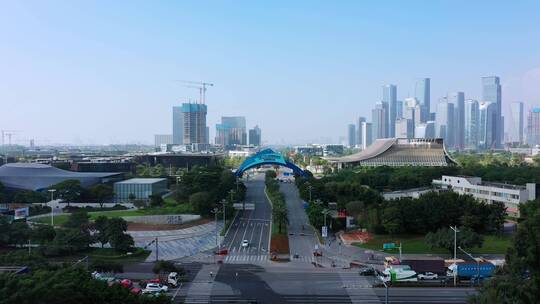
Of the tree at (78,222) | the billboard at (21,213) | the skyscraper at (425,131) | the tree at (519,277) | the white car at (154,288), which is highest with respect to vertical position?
the skyscraper at (425,131)

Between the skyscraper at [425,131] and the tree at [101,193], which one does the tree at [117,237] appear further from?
the skyscraper at [425,131]

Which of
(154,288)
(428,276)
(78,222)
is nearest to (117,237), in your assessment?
(78,222)

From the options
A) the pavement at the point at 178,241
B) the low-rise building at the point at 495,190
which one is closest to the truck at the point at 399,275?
the pavement at the point at 178,241

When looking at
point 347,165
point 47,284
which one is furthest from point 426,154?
point 47,284

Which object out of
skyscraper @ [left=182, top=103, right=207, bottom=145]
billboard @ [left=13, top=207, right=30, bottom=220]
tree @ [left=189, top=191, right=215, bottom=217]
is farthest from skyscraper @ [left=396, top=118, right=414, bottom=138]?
billboard @ [left=13, top=207, right=30, bottom=220]

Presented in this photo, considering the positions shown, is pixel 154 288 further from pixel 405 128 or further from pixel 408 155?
pixel 405 128

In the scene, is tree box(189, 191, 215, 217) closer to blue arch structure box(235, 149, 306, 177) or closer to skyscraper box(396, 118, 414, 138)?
blue arch structure box(235, 149, 306, 177)
